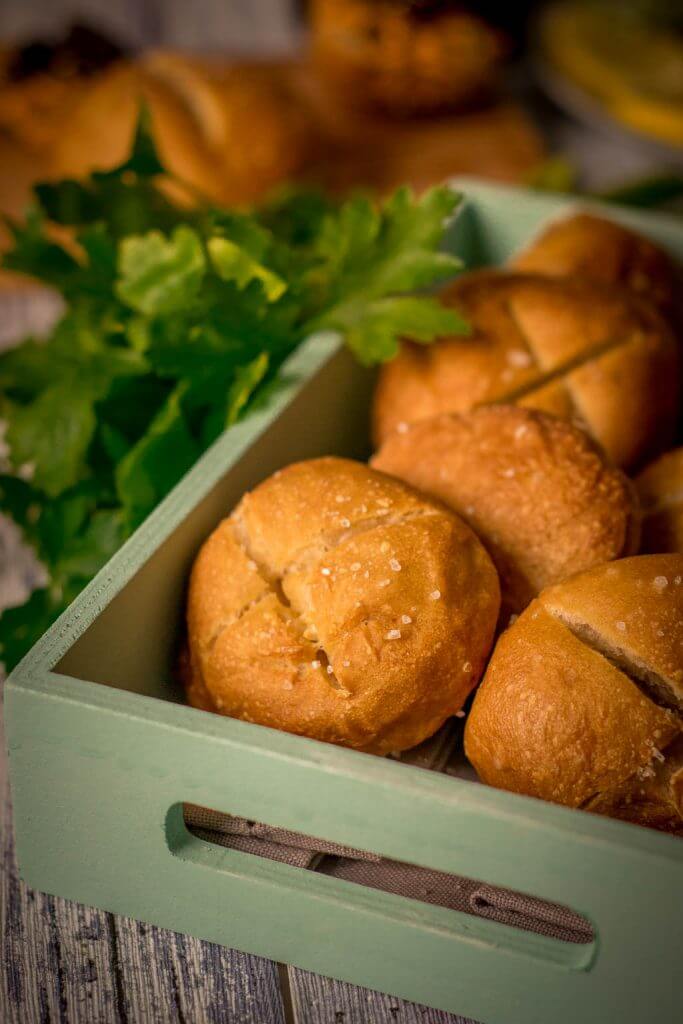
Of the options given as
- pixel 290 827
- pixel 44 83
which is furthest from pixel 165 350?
pixel 44 83

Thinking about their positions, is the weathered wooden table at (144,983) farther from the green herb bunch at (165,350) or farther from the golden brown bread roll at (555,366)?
the golden brown bread roll at (555,366)

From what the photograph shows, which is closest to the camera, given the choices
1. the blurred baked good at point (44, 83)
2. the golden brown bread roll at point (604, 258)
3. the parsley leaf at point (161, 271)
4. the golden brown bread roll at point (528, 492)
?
the golden brown bread roll at point (528, 492)

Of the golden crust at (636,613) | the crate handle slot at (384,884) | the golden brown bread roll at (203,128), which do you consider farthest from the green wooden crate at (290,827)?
the golden brown bread roll at (203,128)

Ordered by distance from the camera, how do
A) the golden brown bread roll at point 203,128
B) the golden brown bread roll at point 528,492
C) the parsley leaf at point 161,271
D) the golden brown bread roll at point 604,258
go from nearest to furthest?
the golden brown bread roll at point 528,492 < the parsley leaf at point 161,271 < the golden brown bread roll at point 604,258 < the golden brown bread roll at point 203,128

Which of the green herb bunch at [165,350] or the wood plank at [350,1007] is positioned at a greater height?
the green herb bunch at [165,350]

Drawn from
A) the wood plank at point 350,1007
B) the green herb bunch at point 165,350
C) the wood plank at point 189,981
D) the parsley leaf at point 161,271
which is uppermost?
the parsley leaf at point 161,271

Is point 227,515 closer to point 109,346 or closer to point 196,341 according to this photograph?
point 196,341

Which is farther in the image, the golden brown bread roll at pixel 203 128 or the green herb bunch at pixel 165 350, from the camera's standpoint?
the golden brown bread roll at pixel 203 128
